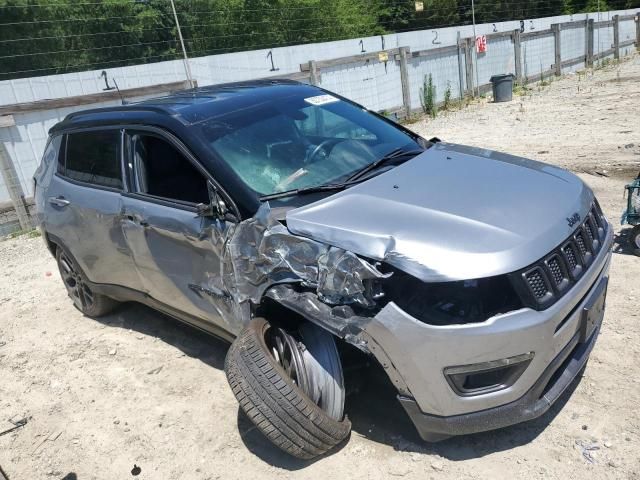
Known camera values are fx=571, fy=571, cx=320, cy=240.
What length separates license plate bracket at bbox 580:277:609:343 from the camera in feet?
8.86

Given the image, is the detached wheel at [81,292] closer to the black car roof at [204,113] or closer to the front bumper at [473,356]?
the black car roof at [204,113]

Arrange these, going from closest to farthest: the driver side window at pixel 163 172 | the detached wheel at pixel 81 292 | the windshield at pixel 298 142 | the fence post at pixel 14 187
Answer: the windshield at pixel 298 142
the driver side window at pixel 163 172
the detached wheel at pixel 81 292
the fence post at pixel 14 187

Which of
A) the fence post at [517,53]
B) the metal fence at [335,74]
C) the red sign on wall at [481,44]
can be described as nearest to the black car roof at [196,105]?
the metal fence at [335,74]

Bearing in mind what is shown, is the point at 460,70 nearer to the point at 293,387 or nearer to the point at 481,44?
Answer: the point at 481,44

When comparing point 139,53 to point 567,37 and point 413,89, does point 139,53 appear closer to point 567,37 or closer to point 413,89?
point 413,89

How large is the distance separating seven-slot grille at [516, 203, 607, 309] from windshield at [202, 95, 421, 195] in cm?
124

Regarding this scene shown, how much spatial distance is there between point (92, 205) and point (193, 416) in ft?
5.64

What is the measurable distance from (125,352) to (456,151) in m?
2.88

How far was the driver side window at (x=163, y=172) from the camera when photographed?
3.42 meters

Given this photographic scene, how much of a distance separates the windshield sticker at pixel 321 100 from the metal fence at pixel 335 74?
20.0 ft

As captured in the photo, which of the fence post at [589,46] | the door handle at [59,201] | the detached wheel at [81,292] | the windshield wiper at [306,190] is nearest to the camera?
the windshield wiper at [306,190]

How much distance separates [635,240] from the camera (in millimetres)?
4715

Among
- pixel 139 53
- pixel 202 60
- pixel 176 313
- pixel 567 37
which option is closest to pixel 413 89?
pixel 202 60

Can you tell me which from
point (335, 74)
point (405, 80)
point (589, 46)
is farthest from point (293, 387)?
point (589, 46)
